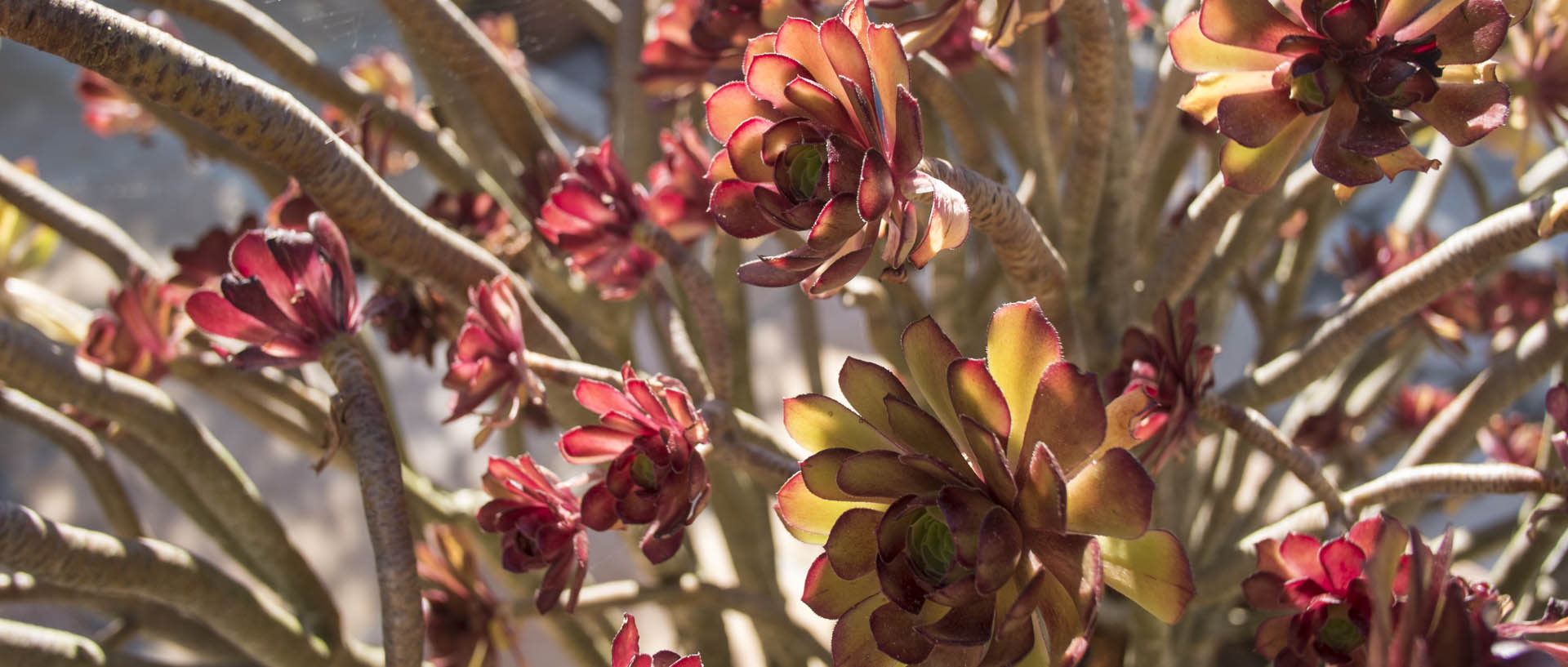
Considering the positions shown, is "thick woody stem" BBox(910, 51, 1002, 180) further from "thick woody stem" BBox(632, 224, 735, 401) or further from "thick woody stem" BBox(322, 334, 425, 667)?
"thick woody stem" BBox(322, 334, 425, 667)

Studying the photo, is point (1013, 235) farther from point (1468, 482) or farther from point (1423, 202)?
point (1423, 202)

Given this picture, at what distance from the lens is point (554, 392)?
1.98ft

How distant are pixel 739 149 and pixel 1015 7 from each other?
0.18 m

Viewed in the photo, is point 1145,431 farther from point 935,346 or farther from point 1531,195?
point 1531,195

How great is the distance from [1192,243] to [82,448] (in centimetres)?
73

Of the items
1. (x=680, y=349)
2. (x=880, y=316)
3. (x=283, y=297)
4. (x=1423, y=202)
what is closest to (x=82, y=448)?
(x=283, y=297)

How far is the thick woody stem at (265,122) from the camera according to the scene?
1.34 ft

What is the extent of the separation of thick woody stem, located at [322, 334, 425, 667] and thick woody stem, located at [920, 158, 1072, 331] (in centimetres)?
29

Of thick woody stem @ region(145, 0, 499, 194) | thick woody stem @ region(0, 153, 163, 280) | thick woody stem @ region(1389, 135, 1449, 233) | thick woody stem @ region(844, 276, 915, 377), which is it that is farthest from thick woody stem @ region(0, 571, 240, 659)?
thick woody stem @ region(1389, 135, 1449, 233)

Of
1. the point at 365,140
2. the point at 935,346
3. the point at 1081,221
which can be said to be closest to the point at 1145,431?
the point at 935,346

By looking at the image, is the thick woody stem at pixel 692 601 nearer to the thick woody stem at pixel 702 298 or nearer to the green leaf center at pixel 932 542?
the thick woody stem at pixel 702 298

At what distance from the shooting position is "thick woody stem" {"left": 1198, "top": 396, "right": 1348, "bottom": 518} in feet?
1.64

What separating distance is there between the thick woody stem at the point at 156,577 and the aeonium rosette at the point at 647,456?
30cm

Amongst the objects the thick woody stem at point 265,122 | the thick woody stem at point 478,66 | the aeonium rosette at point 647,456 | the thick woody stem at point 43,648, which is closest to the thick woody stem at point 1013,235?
the aeonium rosette at point 647,456
